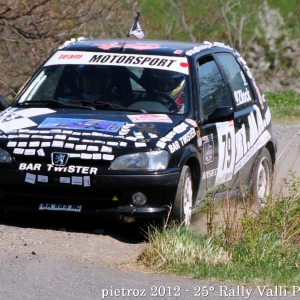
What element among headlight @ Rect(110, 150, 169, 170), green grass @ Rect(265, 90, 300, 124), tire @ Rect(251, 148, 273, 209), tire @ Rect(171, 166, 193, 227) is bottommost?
green grass @ Rect(265, 90, 300, 124)

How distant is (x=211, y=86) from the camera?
8211mm

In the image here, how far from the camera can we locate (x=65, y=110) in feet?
24.6

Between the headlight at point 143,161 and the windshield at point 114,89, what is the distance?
2.89 ft

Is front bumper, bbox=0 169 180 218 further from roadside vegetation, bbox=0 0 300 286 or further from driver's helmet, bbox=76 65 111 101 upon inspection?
driver's helmet, bbox=76 65 111 101

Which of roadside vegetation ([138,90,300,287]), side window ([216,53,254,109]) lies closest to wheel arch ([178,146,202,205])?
roadside vegetation ([138,90,300,287])

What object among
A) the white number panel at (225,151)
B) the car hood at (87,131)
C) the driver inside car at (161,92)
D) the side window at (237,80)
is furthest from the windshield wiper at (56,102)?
the side window at (237,80)

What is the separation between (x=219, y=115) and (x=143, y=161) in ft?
3.99

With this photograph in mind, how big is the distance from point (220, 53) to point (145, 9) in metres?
12.7

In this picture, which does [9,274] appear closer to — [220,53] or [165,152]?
[165,152]

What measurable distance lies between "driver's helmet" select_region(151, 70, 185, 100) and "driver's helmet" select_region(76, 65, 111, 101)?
17.7 inches

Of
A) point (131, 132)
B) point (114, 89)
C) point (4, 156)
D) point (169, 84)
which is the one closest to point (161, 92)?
point (169, 84)

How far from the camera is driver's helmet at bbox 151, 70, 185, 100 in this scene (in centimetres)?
773

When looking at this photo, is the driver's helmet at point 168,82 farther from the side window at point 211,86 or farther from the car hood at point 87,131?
the car hood at point 87,131

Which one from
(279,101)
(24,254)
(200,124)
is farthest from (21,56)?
(24,254)
